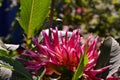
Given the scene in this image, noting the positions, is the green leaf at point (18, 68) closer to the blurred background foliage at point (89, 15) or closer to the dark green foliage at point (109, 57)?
the dark green foliage at point (109, 57)

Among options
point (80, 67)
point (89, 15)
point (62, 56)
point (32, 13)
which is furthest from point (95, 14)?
point (80, 67)

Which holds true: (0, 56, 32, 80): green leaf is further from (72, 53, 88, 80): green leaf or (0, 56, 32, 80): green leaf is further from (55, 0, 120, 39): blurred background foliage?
(55, 0, 120, 39): blurred background foliage

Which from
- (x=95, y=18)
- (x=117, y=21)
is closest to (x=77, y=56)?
(x=117, y=21)

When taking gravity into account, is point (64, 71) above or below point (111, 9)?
above

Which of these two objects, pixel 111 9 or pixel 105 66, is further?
pixel 111 9

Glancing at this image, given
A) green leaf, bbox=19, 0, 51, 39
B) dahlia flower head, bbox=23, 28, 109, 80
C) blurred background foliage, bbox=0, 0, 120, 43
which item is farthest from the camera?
blurred background foliage, bbox=0, 0, 120, 43

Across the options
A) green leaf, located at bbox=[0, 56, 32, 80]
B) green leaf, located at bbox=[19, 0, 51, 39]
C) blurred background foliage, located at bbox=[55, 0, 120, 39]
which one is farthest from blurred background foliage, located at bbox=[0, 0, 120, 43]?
green leaf, located at bbox=[0, 56, 32, 80]

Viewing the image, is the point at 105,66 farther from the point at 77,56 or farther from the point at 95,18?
the point at 95,18

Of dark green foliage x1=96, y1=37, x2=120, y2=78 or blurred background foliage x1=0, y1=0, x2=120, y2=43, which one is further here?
blurred background foliage x1=0, y1=0, x2=120, y2=43

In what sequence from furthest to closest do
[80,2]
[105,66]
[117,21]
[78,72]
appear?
1. [117,21]
2. [80,2]
3. [105,66]
4. [78,72]
